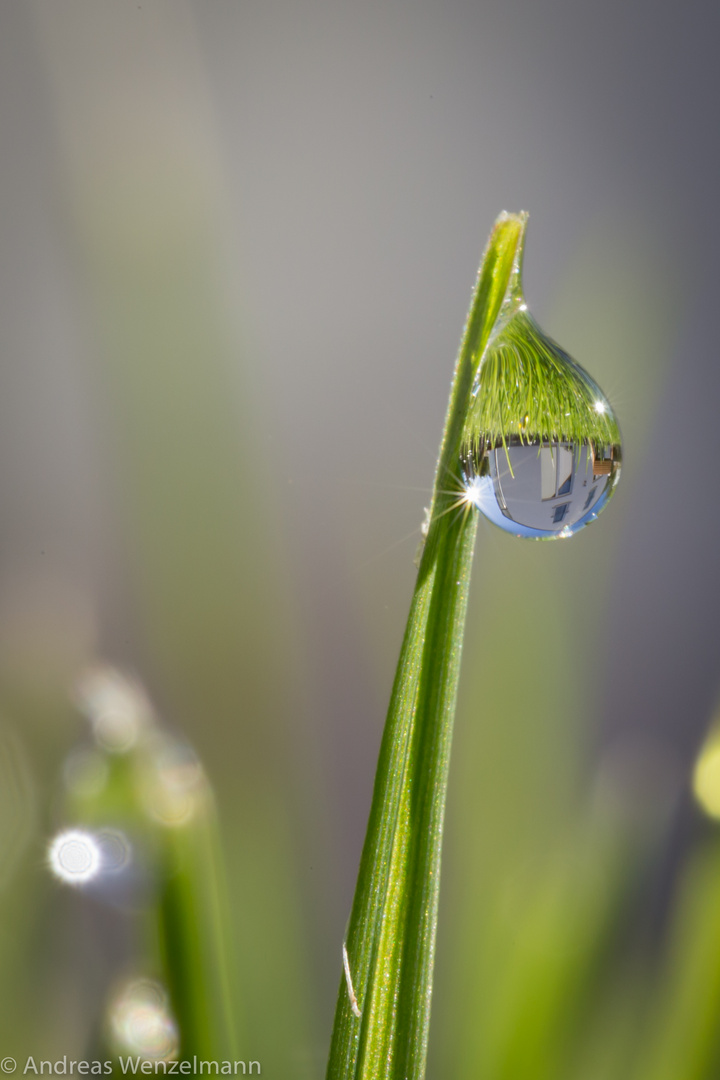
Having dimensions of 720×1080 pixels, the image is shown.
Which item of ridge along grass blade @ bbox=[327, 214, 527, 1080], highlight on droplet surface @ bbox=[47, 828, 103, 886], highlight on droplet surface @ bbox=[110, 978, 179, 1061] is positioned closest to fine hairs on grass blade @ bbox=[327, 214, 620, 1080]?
ridge along grass blade @ bbox=[327, 214, 527, 1080]

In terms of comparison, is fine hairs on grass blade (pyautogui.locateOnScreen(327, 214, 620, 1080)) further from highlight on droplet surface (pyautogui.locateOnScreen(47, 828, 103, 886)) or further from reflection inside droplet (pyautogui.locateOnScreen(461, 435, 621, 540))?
highlight on droplet surface (pyautogui.locateOnScreen(47, 828, 103, 886))

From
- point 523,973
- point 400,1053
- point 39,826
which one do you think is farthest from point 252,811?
point 400,1053

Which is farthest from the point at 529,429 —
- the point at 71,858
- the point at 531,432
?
the point at 71,858

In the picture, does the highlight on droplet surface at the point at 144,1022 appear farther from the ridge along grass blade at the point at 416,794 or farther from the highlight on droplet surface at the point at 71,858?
the ridge along grass blade at the point at 416,794

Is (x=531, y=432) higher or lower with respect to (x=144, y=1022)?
higher

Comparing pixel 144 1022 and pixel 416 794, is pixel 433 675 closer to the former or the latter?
pixel 416 794

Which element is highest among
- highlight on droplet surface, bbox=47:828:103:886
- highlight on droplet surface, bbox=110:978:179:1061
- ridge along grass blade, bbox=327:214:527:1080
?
highlight on droplet surface, bbox=47:828:103:886
